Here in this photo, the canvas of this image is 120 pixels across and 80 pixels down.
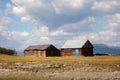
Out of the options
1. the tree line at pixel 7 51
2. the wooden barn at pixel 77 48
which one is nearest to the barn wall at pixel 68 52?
the wooden barn at pixel 77 48

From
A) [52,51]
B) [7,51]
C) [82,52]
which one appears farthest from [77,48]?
[7,51]

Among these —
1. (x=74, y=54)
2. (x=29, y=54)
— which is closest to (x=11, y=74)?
(x=74, y=54)

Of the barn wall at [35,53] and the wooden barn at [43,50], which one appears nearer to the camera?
the wooden barn at [43,50]

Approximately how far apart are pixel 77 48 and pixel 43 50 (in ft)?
37.9

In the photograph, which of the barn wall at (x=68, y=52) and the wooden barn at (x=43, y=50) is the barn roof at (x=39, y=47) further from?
the barn wall at (x=68, y=52)

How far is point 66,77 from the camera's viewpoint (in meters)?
37.9

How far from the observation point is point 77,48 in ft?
331

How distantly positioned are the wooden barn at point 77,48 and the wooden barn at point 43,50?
3446 mm

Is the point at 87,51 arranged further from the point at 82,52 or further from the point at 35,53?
the point at 35,53

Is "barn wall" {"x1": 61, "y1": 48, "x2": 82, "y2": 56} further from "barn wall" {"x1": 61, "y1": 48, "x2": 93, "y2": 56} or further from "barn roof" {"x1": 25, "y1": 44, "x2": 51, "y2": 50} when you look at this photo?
"barn roof" {"x1": 25, "y1": 44, "x2": 51, "y2": 50}

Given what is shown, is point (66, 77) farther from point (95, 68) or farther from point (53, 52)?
point (53, 52)

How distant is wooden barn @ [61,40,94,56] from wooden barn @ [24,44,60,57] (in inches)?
136

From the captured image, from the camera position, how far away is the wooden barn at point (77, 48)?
100438 mm

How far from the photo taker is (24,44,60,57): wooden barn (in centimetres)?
10492
